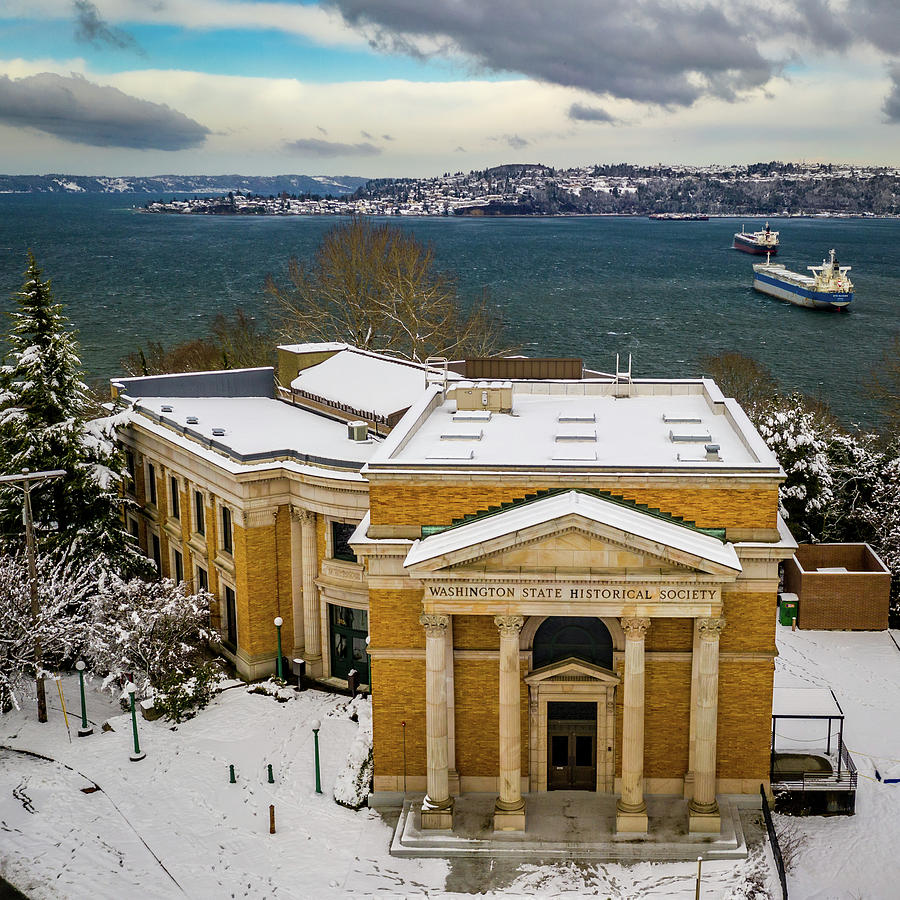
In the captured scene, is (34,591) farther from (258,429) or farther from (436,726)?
(436,726)

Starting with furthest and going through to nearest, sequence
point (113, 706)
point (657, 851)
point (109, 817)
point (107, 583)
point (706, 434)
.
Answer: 1. point (107, 583)
2. point (113, 706)
3. point (706, 434)
4. point (109, 817)
5. point (657, 851)

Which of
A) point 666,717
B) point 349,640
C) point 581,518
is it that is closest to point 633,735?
point 666,717

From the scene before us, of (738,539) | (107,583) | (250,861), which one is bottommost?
A: (250,861)

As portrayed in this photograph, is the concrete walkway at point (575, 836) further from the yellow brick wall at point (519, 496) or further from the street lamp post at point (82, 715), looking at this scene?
the street lamp post at point (82, 715)

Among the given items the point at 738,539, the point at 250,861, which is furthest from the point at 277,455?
the point at 738,539

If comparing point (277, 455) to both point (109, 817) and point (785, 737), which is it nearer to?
point (109, 817)

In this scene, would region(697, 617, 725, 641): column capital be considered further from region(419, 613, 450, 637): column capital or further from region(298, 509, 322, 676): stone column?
region(298, 509, 322, 676): stone column
